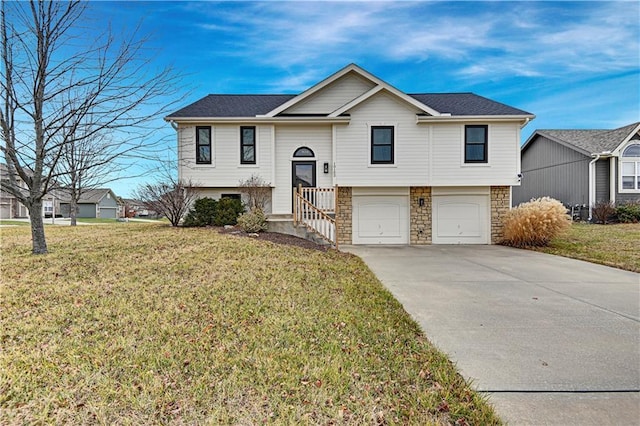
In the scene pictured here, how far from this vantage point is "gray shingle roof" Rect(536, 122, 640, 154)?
1905 centimetres

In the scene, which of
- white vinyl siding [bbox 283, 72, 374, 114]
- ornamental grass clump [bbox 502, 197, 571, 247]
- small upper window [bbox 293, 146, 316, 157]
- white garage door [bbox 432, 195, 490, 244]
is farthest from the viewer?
white vinyl siding [bbox 283, 72, 374, 114]

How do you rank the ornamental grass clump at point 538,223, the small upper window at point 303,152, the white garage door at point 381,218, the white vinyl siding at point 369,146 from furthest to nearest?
the small upper window at point 303,152 < the white garage door at point 381,218 < the white vinyl siding at point 369,146 < the ornamental grass clump at point 538,223

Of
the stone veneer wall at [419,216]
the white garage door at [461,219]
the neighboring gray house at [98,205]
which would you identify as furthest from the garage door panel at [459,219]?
the neighboring gray house at [98,205]

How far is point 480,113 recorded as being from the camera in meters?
13.0

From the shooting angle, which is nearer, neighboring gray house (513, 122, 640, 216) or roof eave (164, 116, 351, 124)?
roof eave (164, 116, 351, 124)

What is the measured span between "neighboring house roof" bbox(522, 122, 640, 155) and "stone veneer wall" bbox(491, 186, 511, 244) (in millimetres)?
10084

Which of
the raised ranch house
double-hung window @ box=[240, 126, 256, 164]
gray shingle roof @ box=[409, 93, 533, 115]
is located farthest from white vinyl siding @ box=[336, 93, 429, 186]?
double-hung window @ box=[240, 126, 256, 164]

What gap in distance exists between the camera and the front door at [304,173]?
13.4 m

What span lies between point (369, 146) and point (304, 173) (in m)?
2.86

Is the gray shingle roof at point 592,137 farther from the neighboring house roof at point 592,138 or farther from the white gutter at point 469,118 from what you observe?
the white gutter at point 469,118

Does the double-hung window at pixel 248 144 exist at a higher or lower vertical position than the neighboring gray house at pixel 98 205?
higher

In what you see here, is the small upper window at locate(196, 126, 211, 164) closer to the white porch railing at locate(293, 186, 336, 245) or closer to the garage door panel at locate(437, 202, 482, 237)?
the white porch railing at locate(293, 186, 336, 245)

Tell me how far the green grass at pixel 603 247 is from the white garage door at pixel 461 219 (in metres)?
2.49

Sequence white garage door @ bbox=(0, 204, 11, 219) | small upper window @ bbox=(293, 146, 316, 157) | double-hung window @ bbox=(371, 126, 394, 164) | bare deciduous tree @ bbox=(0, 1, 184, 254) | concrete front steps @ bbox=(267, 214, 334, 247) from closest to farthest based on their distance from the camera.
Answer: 1. bare deciduous tree @ bbox=(0, 1, 184, 254)
2. concrete front steps @ bbox=(267, 214, 334, 247)
3. double-hung window @ bbox=(371, 126, 394, 164)
4. small upper window @ bbox=(293, 146, 316, 157)
5. white garage door @ bbox=(0, 204, 11, 219)
